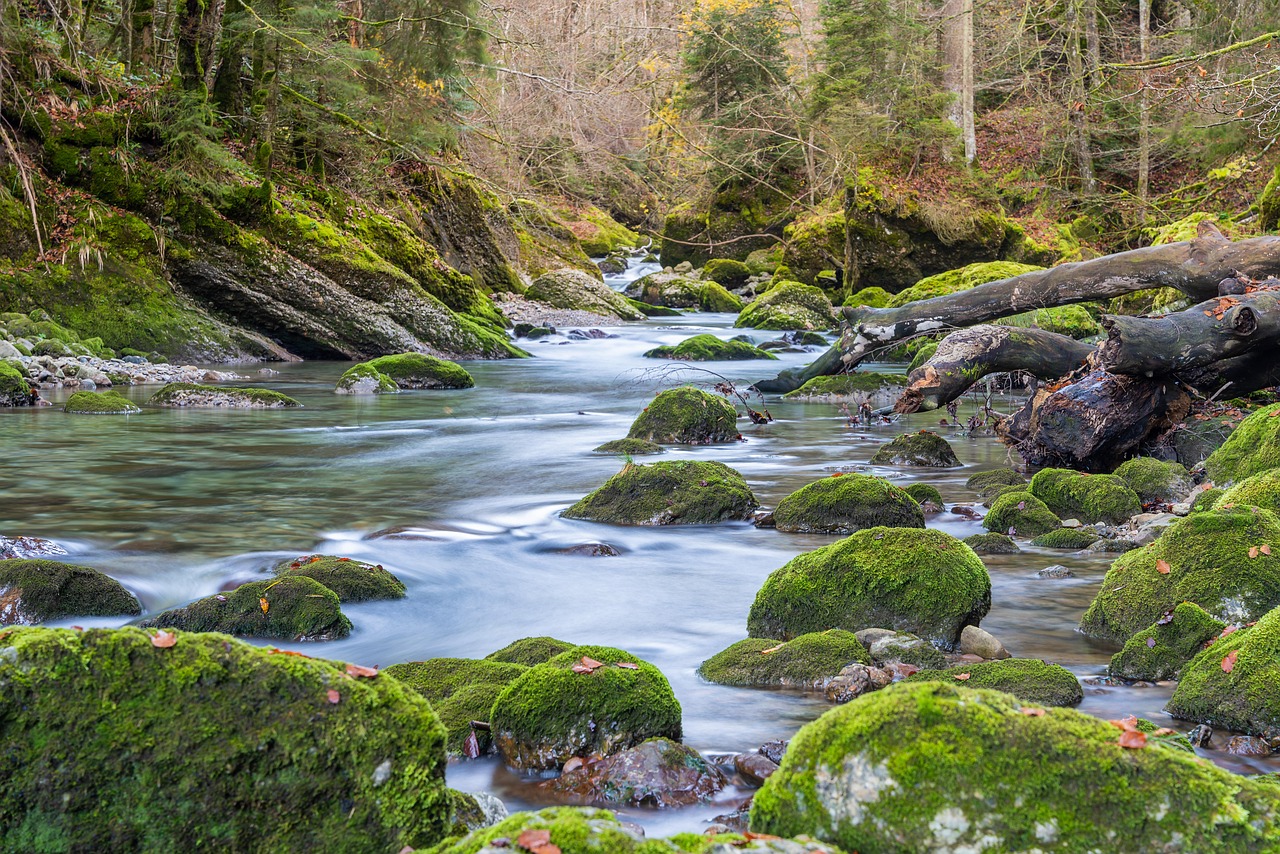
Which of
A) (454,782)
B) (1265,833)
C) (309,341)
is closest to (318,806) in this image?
(454,782)

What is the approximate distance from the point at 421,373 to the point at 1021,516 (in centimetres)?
1083

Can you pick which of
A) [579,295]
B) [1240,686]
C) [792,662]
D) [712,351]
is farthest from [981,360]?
[579,295]

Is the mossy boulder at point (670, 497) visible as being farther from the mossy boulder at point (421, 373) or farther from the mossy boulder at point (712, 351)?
the mossy boulder at point (712, 351)

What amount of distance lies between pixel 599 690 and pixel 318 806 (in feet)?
4.37

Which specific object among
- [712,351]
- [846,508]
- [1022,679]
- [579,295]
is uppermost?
[579,295]

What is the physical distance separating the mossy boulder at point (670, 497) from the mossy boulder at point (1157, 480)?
2.63m

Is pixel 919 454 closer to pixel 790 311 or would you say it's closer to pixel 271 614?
pixel 271 614

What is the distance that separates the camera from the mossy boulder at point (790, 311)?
22.2 metres

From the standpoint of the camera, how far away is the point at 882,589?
4.55 m

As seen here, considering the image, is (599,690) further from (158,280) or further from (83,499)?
(158,280)

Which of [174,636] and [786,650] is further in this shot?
[786,650]

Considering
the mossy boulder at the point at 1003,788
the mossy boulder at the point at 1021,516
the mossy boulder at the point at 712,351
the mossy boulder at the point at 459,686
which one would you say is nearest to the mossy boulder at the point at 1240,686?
the mossy boulder at the point at 1003,788

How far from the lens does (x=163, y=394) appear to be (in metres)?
13.1

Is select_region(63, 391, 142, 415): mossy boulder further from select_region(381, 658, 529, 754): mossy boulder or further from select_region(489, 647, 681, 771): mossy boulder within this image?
select_region(489, 647, 681, 771): mossy boulder
